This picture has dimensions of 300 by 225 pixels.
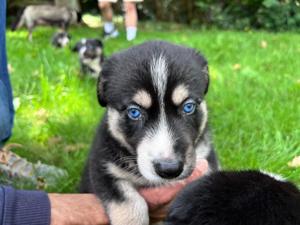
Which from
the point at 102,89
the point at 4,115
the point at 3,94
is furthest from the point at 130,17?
the point at 102,89

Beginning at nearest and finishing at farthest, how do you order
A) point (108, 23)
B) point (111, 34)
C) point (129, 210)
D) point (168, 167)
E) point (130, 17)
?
1. point (168, 167)
2. point (129, 210)
3. point (130, 17)
4. point (111, 34)
5. point (108, 23)

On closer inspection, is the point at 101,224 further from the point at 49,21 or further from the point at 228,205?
the point at 49,21

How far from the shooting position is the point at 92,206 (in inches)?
126

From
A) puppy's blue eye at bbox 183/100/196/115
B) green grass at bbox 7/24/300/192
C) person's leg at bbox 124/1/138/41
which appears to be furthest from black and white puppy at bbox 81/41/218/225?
person's leg at bbox 124/1/138/41

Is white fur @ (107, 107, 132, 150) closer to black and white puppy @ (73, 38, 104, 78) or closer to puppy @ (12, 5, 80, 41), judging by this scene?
black and white puppy @ (73, 38, 104, 78)

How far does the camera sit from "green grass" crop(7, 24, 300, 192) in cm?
439

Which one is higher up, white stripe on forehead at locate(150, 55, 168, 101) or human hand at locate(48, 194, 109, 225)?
white stripe on forehead at locate(150, 55, 168, 101)

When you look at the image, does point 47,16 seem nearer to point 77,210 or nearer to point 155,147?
point 77,210

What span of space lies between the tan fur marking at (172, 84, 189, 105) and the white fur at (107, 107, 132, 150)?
37 cm

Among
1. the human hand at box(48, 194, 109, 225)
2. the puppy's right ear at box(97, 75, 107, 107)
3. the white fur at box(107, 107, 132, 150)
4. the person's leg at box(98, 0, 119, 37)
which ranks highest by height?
the puppy's right ear at box(97, 75, 107, 107)

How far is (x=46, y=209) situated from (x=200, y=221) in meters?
1.33

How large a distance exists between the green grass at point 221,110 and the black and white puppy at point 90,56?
0.61 ft

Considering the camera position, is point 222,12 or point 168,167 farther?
point 222,12

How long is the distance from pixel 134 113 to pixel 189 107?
0.29m
